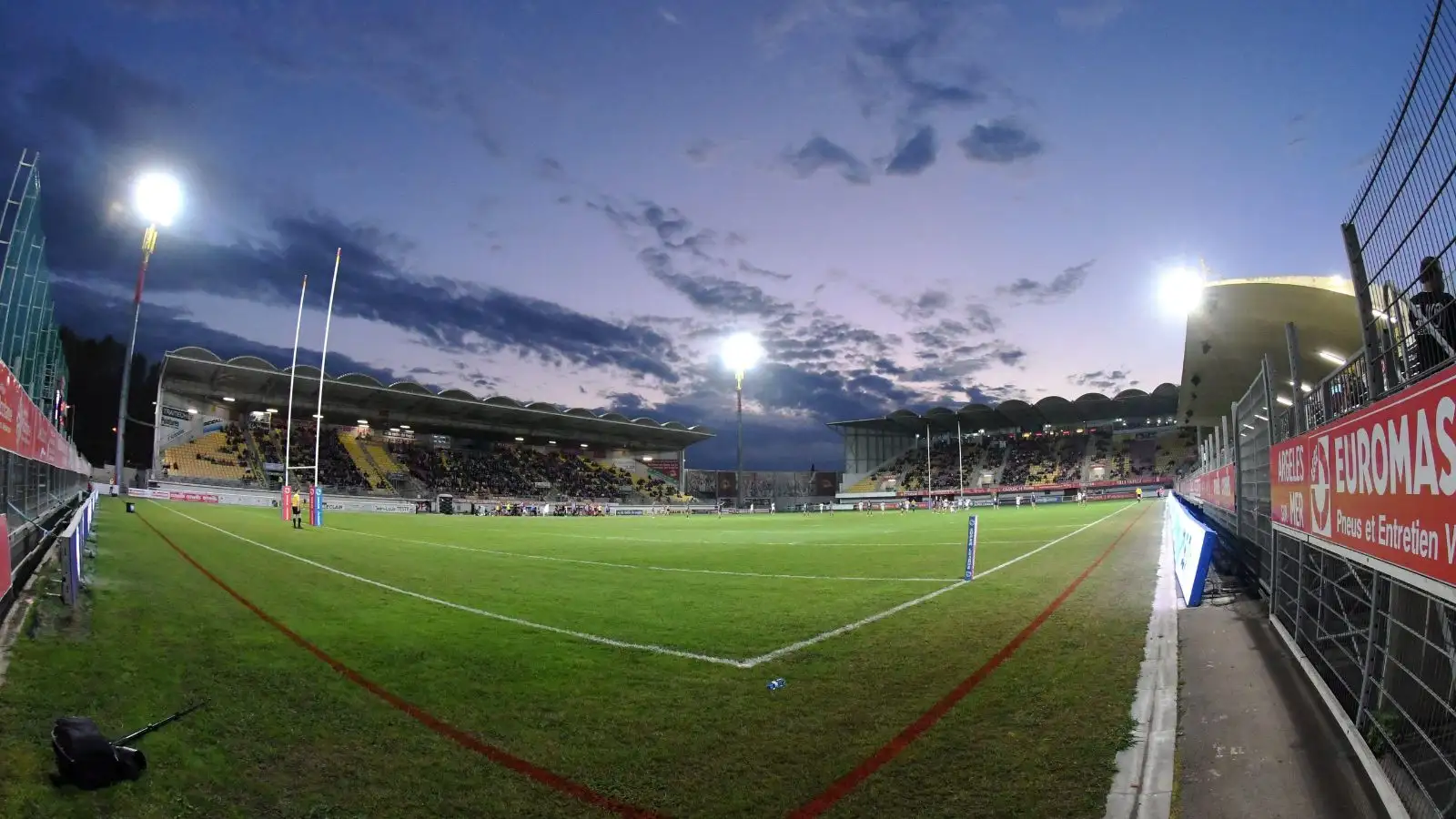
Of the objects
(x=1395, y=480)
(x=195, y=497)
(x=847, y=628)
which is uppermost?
(x=1395, y=480)

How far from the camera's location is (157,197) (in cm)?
3033

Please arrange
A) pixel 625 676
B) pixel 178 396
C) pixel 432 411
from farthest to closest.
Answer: pixel 432 411
pixel 178 396
pixel 625 676

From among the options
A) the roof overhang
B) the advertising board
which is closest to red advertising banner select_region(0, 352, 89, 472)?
the advertising board

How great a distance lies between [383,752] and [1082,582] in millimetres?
10836

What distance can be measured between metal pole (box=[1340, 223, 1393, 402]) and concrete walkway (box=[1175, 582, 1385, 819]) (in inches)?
88.2

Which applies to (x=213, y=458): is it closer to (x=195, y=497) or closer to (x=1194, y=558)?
(x=195, y=497)

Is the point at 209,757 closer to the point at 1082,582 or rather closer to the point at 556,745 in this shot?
the point at 556,745

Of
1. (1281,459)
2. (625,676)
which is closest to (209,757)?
(625,676)

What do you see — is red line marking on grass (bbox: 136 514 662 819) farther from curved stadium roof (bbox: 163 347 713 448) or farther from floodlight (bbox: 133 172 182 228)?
curved stadium roof (bbox: 163 347 713 448)

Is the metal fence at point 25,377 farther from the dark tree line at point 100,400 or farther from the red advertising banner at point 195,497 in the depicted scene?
the dark tree line at point 100,400

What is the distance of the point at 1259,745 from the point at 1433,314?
274 cm

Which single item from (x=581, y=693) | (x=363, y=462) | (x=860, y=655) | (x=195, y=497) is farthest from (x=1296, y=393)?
(x=363, y=462)

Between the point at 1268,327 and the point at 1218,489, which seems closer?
the point at 1268,327

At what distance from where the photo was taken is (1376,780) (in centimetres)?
364
